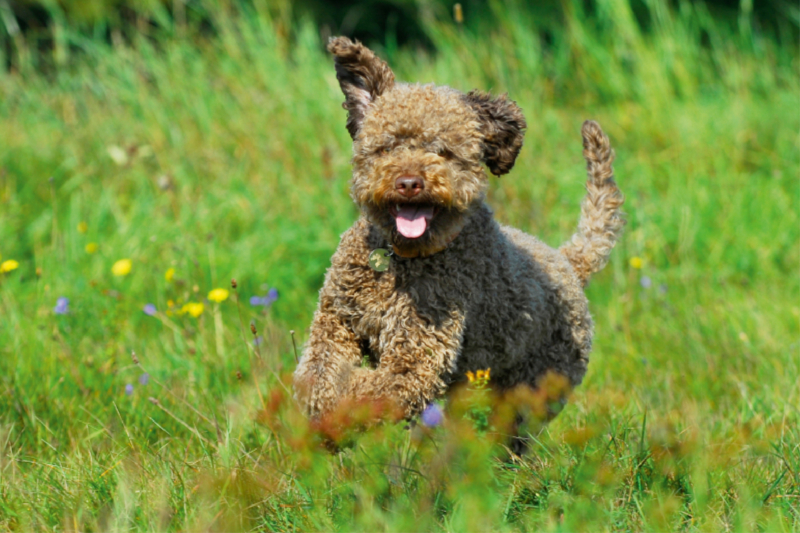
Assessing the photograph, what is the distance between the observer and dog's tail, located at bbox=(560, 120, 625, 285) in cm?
407

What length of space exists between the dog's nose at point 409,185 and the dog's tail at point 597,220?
1432mm

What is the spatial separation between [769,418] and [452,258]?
1.57 metres

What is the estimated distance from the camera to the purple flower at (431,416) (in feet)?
9.82

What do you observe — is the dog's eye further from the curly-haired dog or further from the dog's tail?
the dog's tail

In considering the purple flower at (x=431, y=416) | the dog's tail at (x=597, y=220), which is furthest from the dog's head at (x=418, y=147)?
the dog's tail at (x=597, y=220)

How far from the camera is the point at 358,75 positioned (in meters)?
3.18

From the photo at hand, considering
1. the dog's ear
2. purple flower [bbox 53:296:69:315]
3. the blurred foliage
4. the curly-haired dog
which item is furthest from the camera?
the blurred foliage

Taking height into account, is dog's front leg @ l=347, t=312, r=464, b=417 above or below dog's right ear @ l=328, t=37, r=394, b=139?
below

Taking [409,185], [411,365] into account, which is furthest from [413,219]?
[411,365]

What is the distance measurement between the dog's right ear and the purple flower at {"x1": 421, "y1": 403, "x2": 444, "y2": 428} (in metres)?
0.99

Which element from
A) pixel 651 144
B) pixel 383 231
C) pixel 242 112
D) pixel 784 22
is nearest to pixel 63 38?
pixel 242 112

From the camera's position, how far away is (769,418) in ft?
12.1

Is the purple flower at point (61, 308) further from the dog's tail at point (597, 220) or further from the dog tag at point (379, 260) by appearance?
the dog's tail at point (597, 220)

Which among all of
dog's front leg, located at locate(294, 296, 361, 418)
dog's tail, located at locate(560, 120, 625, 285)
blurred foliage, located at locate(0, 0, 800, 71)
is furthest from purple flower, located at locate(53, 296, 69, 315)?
blurred foliage, located at locate(0, 0, 800, 71)
